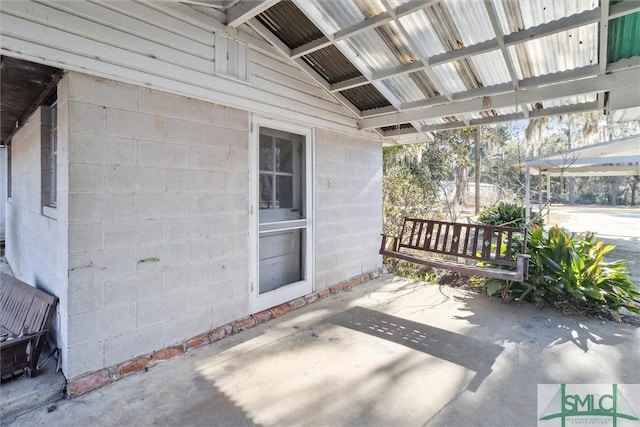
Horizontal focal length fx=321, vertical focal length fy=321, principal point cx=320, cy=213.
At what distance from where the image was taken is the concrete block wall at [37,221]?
214 cm

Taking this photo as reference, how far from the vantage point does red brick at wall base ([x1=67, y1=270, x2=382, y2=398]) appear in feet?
6.94

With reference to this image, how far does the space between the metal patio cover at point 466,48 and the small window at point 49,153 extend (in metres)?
1.59

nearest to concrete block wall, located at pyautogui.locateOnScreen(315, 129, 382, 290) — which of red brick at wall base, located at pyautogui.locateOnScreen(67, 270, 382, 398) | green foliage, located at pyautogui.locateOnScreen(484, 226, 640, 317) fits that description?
red brick at wall base, located at pyautogui.locateOnScreen(67, 270, 382, 398)

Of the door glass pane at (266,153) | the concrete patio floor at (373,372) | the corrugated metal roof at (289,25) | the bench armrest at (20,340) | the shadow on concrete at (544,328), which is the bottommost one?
the concrete patio floor at (373,372)

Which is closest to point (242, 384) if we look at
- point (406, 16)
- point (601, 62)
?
point (406, 16)

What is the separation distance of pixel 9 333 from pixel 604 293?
5.43 meters

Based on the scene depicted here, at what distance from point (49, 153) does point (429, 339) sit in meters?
3.82

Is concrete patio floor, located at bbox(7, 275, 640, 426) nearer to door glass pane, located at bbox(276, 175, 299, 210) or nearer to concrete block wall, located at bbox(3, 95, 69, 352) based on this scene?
concrete block wall, located at bbox(3, 95, 69, 352)

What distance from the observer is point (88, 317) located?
2143mm

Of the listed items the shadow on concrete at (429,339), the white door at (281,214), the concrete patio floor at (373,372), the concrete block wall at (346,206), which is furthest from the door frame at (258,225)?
the shadow on concrete at (429,339)

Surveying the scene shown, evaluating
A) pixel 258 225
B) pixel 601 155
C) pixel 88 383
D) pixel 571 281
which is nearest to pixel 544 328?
pixel 571 281

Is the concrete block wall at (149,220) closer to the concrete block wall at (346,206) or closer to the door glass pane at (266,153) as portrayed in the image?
the door glass pane at (266,153)

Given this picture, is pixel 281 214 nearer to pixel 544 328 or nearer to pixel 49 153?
pixel 49 153

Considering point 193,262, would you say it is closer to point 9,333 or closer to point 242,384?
point 242,384
